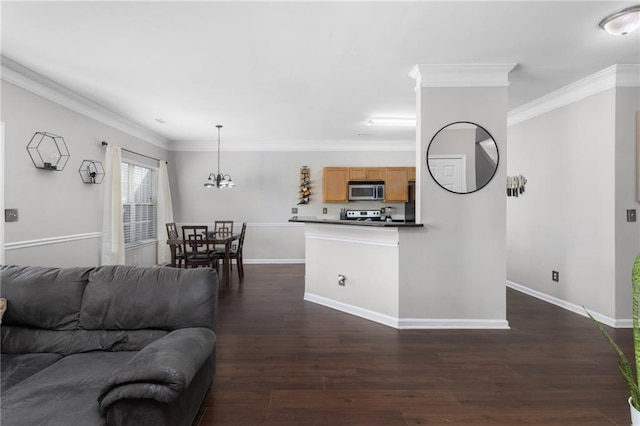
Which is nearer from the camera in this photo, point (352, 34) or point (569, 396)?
point (569, 396)

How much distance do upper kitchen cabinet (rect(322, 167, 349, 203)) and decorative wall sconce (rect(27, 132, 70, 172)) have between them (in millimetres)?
4197

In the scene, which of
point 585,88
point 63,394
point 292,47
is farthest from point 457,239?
point 63,394

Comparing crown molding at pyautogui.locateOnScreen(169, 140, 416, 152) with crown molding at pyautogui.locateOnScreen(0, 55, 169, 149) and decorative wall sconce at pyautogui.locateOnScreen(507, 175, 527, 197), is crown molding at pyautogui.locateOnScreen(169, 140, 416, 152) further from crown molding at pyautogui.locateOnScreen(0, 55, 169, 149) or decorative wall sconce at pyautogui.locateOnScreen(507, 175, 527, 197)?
decorative wall sconce at pyautogui.locateOnScreen(507, 175, 527, 197)

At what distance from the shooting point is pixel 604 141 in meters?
3.30

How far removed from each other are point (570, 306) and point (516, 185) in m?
1.76

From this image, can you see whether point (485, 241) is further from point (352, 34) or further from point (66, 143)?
point (66, 143)

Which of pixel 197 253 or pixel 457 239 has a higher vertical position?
pixel 457 239

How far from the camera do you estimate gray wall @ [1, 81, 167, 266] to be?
3051mm

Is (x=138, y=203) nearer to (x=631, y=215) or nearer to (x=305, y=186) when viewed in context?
(x=305, y=186)

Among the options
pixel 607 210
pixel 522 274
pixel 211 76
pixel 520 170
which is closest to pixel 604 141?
pixel 607 210

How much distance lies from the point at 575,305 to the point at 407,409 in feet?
9.85

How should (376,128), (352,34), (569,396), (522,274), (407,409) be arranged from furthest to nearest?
(376,128)
(522,274)
(352,34)
(569,396)
(407,409)

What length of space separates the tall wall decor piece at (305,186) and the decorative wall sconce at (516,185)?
3.67 m

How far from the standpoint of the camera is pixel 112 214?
4520 millimetres
